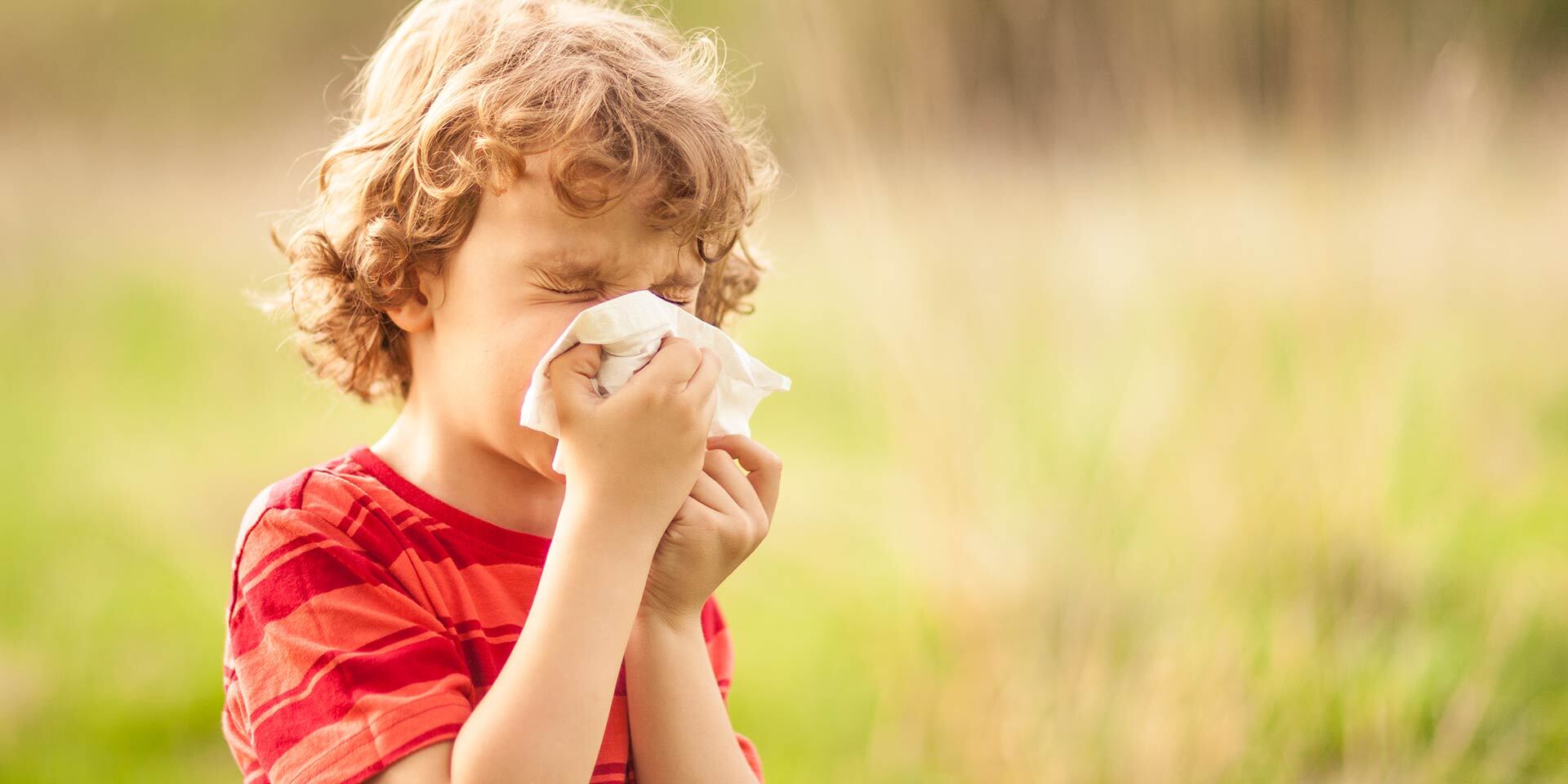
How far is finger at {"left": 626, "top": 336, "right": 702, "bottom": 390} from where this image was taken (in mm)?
1501

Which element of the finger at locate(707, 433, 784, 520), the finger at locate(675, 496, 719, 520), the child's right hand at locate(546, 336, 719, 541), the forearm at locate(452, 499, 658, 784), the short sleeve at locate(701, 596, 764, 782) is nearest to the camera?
the forearm at locate(452, 499, 658, 784)

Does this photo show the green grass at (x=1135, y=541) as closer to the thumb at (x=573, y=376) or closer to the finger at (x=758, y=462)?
the finger at (x=758, y=462)

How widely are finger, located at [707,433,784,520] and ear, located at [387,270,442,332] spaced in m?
0.39

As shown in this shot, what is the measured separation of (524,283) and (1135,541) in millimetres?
2157

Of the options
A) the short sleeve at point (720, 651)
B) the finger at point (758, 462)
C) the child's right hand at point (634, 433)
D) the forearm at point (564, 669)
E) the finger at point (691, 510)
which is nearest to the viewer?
the forearm at point (564, 669)

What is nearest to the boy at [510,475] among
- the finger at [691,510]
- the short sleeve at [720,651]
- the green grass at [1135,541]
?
the finger at [691,510]

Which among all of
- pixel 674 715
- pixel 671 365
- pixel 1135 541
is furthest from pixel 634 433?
pixel 1135 541

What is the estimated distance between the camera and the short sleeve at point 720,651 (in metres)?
1.86

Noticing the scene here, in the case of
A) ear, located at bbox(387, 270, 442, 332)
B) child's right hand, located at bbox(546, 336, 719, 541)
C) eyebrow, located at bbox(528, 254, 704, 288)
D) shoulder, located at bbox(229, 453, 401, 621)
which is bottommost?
shoulder, located at bbox(229, 453, 401, 621)

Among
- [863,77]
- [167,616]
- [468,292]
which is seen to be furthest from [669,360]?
[167,616]

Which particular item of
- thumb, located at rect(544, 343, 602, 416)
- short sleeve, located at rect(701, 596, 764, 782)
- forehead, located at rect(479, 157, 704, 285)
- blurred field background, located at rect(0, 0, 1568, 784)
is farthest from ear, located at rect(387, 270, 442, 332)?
blurred field background, located at rect(0, 0, 1568, 784)

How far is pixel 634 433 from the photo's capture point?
1481 mm

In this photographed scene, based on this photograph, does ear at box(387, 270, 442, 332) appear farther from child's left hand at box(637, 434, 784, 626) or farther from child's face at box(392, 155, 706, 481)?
child's left hand at box(637, 434, 784, 626)

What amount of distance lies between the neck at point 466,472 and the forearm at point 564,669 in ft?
0.80
